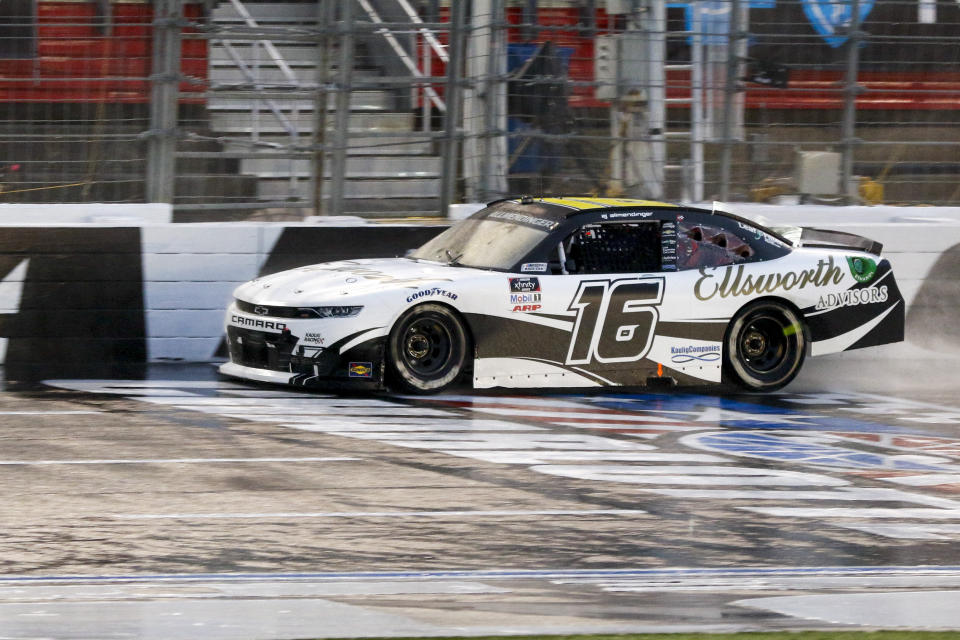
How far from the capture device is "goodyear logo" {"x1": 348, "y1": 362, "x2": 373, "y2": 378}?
31.0 feet

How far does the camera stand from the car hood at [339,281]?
9484 millimetres

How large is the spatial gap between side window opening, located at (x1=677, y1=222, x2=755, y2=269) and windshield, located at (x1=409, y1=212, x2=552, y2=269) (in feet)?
3.19

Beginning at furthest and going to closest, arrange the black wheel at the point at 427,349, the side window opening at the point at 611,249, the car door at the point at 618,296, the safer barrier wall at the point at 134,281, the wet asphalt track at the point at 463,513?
1. the safer barrier wall at the point at 134,281
2. the side window opening at the point at 611,249
3. the car door at the point at 618,296
4. the black wheel at the point at 427,349
5. the wet asphalt track at the point at 463,513

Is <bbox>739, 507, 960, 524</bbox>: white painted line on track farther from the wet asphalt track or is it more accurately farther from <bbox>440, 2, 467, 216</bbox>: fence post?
<bbox>440, 2, 467, 216</bbox>: fence post

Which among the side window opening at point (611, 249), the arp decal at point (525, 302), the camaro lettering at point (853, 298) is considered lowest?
the arp decal at point (525, 302)

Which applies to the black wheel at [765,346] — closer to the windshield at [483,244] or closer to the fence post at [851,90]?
the windshield at [483,244]

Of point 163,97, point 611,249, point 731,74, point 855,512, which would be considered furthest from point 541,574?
point 731,74

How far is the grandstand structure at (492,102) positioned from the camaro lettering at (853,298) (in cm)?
180

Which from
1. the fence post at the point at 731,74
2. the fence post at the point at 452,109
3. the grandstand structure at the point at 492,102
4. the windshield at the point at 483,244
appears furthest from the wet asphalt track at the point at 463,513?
the fence post at the point at 731,74

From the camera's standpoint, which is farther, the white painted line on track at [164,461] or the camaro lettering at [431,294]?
the camaro lettering at [431,294]

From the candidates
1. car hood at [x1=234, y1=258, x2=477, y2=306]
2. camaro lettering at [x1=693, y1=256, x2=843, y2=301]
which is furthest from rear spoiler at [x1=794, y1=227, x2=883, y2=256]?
car hood at [x1=234, y1=258, x2=477, y2=306]

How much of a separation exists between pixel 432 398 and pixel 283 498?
118 inches

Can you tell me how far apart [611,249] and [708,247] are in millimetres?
721

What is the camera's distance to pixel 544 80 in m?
11.6
